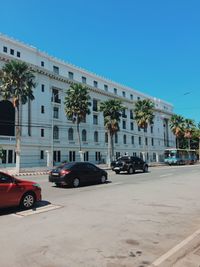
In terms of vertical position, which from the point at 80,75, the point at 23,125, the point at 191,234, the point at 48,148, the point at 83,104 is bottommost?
the point at 191,234

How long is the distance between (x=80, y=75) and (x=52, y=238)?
4874 cm

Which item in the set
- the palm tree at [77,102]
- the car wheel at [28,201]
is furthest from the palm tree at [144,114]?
the car wheel at [28,201]

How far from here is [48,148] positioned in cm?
4441

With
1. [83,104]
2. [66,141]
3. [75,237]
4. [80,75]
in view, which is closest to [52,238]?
[75,237]

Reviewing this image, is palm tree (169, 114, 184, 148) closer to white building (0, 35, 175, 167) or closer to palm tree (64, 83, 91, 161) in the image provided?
white building (0, 35, 175, 167)

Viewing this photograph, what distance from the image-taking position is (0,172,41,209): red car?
9.23m

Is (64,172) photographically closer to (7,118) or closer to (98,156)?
(7,118)

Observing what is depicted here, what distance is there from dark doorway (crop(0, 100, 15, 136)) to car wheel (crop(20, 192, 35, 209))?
101 ft

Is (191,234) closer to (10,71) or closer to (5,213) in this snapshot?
(5,213)

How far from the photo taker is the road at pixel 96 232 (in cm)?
527

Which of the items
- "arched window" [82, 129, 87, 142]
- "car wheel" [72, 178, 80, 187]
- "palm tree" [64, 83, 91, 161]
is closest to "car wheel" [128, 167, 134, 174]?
"car wheel" [72, 178, 80, 187]

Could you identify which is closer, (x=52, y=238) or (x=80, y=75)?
(x=52, y=238)

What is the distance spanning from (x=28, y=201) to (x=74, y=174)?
7070 mm

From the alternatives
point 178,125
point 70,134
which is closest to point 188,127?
point 178,125
